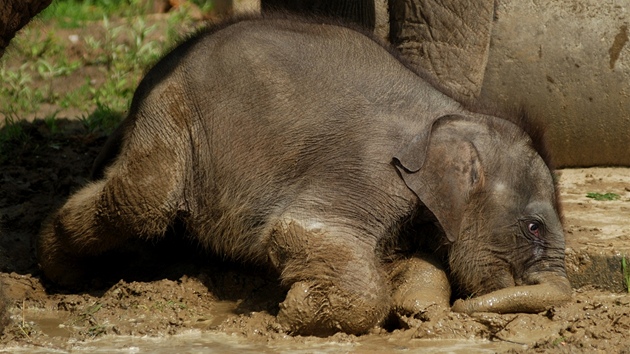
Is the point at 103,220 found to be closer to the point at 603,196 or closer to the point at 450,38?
the point at 450,38

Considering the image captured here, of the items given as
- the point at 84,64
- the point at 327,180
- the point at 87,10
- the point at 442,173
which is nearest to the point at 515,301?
the point at 442,173

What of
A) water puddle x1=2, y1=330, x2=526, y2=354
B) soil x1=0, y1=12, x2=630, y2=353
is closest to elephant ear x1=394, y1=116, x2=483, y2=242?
soil x1=0, y1=12, x2=630, y2=353

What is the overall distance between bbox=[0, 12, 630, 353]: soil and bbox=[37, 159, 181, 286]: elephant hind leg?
0.46ft

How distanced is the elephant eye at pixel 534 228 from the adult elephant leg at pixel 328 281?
690mm

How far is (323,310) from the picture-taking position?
4691 mm

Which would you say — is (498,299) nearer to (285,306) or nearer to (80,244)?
(285,306)

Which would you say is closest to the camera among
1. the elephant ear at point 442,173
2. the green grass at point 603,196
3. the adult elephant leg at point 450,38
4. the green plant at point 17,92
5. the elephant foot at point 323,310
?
the elephant foot at point 323,310

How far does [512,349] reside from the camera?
4477 mm

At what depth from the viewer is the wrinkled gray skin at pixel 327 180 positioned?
15.8ft

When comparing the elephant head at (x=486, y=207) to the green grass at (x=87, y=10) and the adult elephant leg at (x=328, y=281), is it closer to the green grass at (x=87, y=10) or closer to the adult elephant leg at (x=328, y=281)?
the adult elephant leg at (x=328, y=281)

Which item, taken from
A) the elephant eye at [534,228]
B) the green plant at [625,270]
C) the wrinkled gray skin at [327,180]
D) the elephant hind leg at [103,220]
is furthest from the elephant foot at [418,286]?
the elephant hind leg at [103,220]

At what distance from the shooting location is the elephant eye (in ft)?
16.7

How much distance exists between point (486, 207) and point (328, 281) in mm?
814

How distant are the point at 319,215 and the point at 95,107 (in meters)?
3.54
